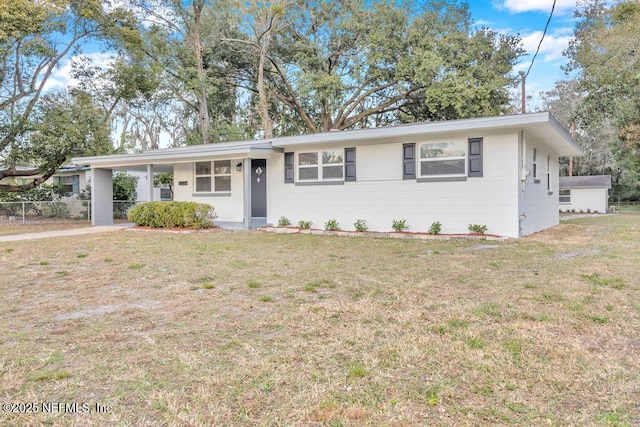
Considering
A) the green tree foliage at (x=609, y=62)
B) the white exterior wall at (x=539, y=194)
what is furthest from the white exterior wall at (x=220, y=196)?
the green tree foliage at (x=609, y=62)

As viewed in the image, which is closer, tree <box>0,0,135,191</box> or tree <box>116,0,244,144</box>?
tree <box>0,0,135,191</box>

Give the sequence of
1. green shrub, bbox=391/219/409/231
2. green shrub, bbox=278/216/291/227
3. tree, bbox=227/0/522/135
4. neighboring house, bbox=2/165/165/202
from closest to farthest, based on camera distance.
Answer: green shrub, bbox=391/219/409/231, green shrub, bbox=278/216/291/227, tree, bbox=227/0/522/135, neighboring house, bbox=2/165/165/202

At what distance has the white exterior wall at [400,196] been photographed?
30.6ft

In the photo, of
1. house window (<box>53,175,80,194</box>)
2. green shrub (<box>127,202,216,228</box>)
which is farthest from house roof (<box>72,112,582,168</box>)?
house window (<box>53,175,80,194</box>)

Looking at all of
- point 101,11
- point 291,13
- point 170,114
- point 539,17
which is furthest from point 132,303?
point 170,114

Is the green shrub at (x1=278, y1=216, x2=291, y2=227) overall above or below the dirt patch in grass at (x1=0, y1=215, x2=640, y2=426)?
above

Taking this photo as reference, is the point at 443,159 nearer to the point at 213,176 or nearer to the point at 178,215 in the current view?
the point at 213,176

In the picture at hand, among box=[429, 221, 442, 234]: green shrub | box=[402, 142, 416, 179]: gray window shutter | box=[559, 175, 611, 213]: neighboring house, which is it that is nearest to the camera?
box=[429, 221, 442, 234]: green shrub

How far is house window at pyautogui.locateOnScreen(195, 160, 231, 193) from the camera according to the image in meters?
13.0

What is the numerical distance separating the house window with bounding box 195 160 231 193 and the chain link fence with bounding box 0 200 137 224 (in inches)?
214

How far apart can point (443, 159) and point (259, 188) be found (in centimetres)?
577

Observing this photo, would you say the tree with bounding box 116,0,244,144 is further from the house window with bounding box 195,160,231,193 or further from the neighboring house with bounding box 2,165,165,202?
the house window with bounding box 195,160,231,193

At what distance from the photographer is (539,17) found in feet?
39.5

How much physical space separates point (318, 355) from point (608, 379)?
5.71ft
